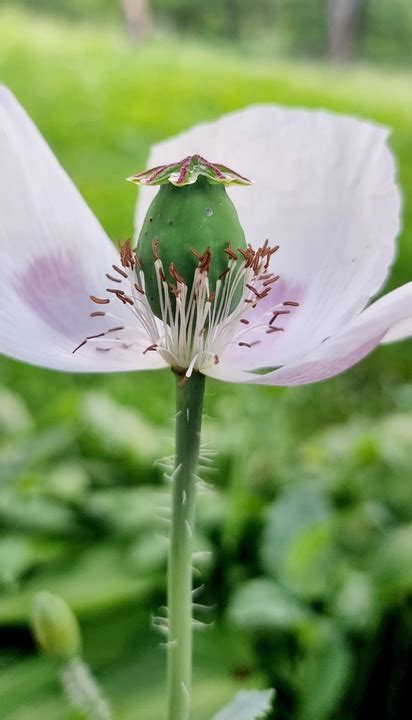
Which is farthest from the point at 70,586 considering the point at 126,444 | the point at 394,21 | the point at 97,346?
the point at 394,21

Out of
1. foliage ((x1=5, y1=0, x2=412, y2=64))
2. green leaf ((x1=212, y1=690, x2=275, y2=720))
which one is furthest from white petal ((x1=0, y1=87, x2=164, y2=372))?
foliage ((x1=5, y1=0, x2=412, y2=64))

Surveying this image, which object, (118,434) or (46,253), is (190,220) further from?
(118,434)

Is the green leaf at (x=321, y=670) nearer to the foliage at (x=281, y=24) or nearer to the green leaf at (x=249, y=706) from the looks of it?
the green leaf at (x=249, y=706)

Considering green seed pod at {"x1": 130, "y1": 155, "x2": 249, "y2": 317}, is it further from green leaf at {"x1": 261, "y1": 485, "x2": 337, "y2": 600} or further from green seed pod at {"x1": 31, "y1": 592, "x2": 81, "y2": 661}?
green leaf at {"x1": 261, "y1": 485, "x2": 337, "y2": 600}

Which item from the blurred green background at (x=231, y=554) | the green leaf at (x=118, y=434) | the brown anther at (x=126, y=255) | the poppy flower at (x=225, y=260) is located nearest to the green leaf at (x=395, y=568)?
the blurred green background at (x=231, y=554)

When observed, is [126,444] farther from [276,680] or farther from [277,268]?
[277,268]

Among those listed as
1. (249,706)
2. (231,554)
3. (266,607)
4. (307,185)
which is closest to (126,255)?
(307,185)

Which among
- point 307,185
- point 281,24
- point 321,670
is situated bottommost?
point 321,670
